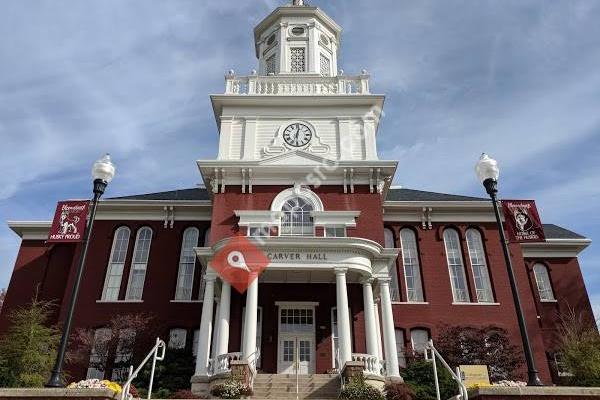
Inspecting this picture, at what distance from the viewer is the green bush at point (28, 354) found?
19.2 m

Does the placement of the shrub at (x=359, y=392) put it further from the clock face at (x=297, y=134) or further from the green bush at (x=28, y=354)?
the clock face at (x=297, y=134)

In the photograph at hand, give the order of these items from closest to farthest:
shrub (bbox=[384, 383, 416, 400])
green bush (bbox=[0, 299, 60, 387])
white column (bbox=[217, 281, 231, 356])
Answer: shrub (bbox=[384, 383, 416, 400]) → white column (bbox=[217, 281, 231, 356]) → green bush (bbox=[0, 299, 60, 387])

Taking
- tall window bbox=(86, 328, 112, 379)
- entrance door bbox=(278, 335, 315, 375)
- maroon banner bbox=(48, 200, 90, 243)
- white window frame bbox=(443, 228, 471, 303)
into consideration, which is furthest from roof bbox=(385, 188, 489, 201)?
maroon banner bbox=(48, 200, 90, 243)

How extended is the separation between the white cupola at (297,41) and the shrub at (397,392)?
59.1 ft

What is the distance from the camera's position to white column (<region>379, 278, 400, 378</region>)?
58.9 feet

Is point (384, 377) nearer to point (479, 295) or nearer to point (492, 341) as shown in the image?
point (492, 341)

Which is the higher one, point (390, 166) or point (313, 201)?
point (390, 166)

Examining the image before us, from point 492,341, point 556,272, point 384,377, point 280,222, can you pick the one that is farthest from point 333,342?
point 556,272

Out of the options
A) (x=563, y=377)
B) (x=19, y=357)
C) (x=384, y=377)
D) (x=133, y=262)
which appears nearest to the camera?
(x=384, y=377)

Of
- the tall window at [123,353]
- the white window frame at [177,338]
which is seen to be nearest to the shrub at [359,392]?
the white window frame at [177,338]

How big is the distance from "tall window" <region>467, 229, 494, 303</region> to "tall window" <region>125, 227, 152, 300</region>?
17.4 meters

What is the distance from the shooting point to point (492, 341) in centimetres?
2181

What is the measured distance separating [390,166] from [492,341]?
362 inches

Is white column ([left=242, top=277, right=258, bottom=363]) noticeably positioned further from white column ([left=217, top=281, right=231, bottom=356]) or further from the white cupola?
the white cupola
